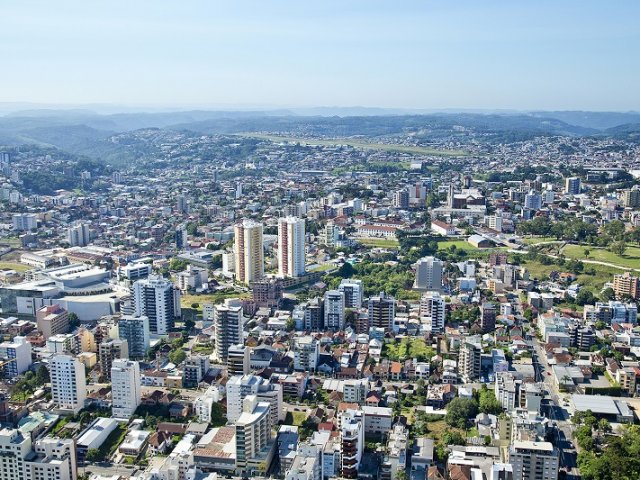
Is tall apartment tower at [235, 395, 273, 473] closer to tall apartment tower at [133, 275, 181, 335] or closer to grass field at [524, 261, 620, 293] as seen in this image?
tall apartment tower at [133, 275, 181, 335]

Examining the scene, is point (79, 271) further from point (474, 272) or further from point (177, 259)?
point (474, 272)

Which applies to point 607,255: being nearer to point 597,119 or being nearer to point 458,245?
point 458,245

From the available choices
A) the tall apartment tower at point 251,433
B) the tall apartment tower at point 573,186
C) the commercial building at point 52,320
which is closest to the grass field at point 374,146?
the tall apartment tower at point 573,186

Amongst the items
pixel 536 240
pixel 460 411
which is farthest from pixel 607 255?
pixel 460 411

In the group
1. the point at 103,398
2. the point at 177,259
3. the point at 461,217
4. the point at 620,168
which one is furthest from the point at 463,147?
the point at 103,398

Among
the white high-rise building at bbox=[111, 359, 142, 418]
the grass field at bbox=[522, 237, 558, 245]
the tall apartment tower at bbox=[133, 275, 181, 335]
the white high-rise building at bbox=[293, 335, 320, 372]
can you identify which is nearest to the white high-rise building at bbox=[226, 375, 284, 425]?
the white high-rise building at bbox=[111, 359, 142, 418]

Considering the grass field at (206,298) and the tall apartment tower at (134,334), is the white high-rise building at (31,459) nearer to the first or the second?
the tall apartment tower at (134,334)
